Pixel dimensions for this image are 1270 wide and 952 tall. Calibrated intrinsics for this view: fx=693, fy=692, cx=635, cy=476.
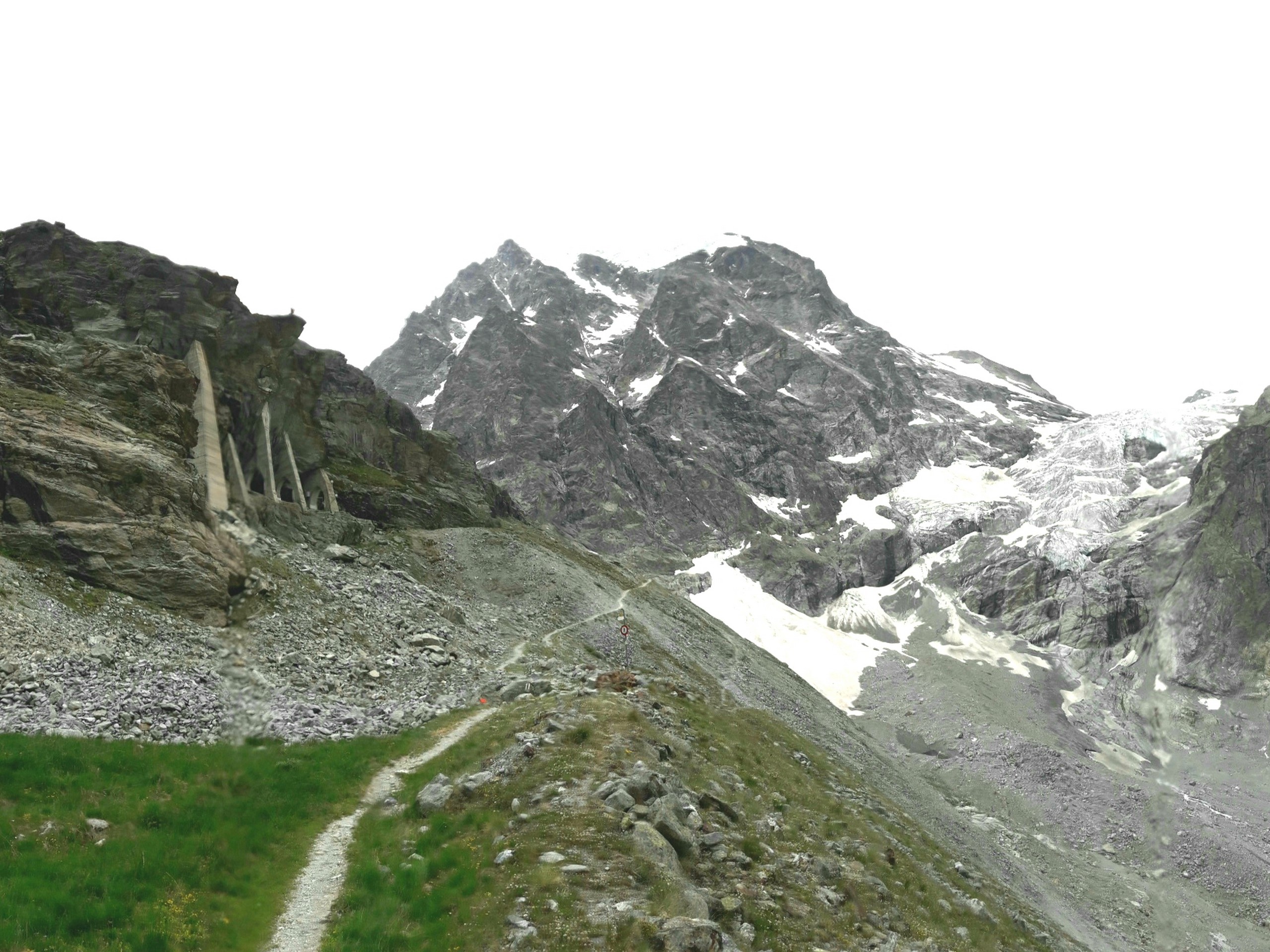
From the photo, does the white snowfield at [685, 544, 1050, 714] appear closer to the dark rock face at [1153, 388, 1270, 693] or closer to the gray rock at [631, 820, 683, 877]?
the dark rock face at [1153, 388, 1270, 693]

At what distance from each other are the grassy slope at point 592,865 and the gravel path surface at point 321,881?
317mm

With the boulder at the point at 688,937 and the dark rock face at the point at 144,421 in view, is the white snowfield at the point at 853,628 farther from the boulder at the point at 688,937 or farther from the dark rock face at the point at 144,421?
the boulder at the point at 688,937

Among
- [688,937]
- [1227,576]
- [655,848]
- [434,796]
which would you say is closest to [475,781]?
[434,796]

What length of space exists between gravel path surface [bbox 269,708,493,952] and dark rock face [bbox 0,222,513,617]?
50.9ft

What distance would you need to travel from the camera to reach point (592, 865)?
48.1 ft

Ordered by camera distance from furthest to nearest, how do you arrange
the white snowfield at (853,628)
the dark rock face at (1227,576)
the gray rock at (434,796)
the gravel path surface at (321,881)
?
1. the white snowfield at (853,628)
2. the dark rock face at (1227,576)
3. the gray rock at (434,796)
4. the gravel path surface at (321,881)

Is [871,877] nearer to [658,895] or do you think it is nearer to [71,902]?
[658,895]

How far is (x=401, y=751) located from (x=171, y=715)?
7.01 m

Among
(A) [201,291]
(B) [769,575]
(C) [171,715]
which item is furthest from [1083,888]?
(B) [769,575]

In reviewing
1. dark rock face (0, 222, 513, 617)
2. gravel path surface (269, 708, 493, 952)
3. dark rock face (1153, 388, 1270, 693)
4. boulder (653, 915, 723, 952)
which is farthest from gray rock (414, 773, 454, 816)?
dark rock face (1153, 388, 1270, 693)

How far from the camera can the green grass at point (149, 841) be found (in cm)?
1095

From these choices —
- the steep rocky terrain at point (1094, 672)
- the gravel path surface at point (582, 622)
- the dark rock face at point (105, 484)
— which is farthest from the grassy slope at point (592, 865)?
the steep rocky terrain at point (1094, 672)

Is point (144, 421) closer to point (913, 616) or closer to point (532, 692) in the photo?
point (532, 692)

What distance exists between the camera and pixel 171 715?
19828 mm
